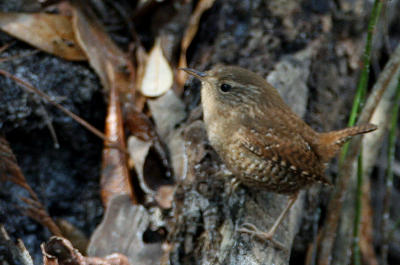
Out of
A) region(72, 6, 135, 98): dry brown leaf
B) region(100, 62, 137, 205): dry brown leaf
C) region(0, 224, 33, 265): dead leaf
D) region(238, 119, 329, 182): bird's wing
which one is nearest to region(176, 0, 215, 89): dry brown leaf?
region(72, 6, 135, 98): dry brown leaf

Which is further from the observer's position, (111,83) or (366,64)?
(111,83)

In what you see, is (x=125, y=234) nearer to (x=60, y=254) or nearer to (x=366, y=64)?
(x=60, y=254)

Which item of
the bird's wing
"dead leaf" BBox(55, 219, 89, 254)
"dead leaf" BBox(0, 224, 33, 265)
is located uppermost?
the bird's wing

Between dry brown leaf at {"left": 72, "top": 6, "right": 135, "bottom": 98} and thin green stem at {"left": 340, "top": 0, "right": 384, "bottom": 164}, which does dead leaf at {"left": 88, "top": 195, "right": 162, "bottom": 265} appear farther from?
thin green stem at {"left": 340, "top": 0, "right": 384, "bottom": 164}

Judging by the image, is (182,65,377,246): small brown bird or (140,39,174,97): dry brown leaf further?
(140,39,174,97): dry brown leaf

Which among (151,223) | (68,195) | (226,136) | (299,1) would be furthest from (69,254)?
(299,1)

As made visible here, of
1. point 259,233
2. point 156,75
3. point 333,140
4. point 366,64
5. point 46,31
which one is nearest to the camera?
point 259,233

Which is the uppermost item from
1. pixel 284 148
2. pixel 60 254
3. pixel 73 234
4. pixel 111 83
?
pixel 111 83

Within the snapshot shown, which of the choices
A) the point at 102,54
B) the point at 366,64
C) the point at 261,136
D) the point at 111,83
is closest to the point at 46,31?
the point at 102,54
